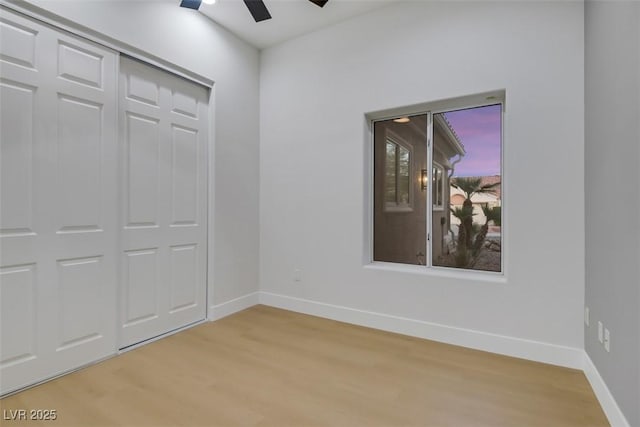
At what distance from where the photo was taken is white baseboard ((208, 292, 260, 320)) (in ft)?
10.8

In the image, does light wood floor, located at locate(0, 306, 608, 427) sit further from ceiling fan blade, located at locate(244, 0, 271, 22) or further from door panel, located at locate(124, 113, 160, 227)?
ceiling fan blade, located at locate(244, 0, 271, 22)

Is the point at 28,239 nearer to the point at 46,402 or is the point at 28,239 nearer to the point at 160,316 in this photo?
the point at 46,402

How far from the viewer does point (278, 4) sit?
3.01 m

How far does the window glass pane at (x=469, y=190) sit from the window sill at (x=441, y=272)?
63mm

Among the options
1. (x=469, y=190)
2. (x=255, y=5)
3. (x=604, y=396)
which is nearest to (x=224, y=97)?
(x=255, y=5)

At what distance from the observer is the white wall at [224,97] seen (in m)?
2.62

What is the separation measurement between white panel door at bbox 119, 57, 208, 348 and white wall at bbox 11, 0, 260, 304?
0.55 ft

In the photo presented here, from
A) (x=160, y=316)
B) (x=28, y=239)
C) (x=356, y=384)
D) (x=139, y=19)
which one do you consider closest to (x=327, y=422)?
(x=356, y=384)

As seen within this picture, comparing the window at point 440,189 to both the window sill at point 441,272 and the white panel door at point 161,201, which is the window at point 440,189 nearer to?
the window sill at point 441,272

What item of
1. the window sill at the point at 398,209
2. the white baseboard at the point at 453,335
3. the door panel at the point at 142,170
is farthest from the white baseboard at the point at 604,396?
the door panel at the point at 142,170

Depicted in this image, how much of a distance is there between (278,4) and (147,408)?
3.38 metres

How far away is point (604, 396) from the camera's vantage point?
1801 mm

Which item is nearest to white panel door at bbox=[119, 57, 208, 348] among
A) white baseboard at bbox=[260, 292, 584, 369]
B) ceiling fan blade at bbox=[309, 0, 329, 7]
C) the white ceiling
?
the white ceiling

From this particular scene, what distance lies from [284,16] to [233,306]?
3.09 metres
